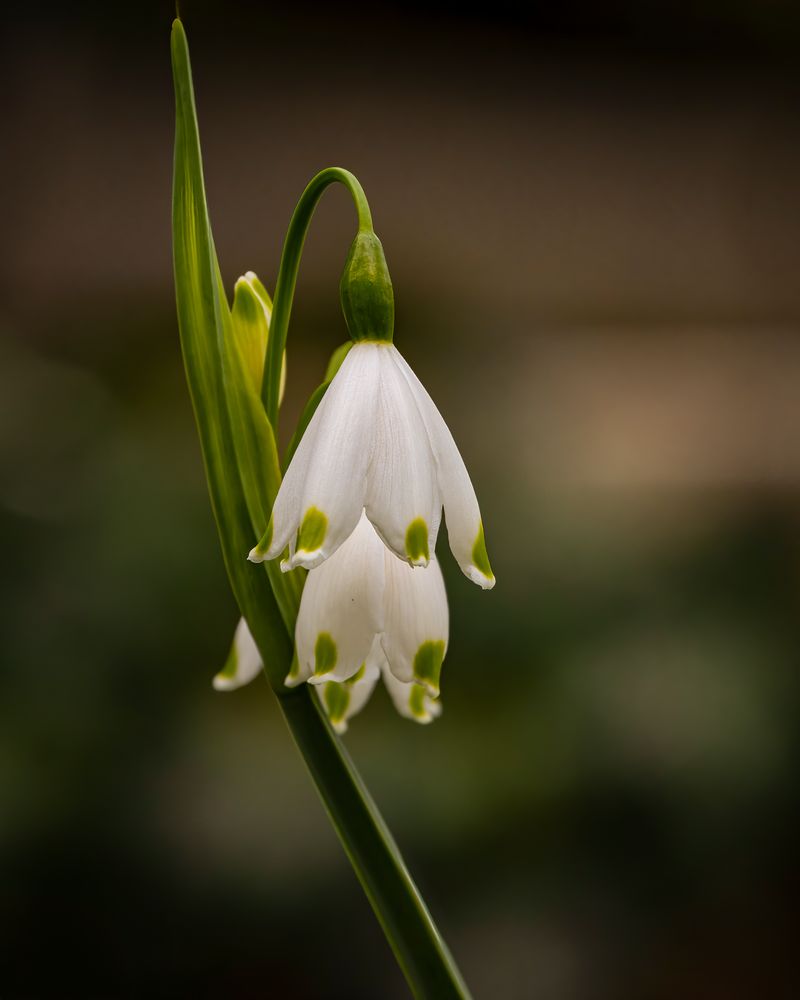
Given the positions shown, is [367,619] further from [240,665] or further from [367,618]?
[240,665]

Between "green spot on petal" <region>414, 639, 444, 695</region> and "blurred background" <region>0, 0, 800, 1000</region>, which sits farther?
"blurred background" <region>0, 0, 800, 1000</region>

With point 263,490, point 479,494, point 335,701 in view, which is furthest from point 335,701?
point 479,494

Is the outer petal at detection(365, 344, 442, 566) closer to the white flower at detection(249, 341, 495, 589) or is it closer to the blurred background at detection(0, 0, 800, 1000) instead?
the white flower at detection(249, 341, 495, 589)

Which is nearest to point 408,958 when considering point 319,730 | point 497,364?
point 319,730

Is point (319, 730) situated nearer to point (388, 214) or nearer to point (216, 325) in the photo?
point (216, 325)

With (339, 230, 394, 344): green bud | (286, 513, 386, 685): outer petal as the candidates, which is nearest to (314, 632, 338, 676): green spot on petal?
(286, 513, 386, 685): outer petal

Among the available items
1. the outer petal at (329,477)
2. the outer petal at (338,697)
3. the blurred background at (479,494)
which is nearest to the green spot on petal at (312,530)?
the outer petal at (329,477)
